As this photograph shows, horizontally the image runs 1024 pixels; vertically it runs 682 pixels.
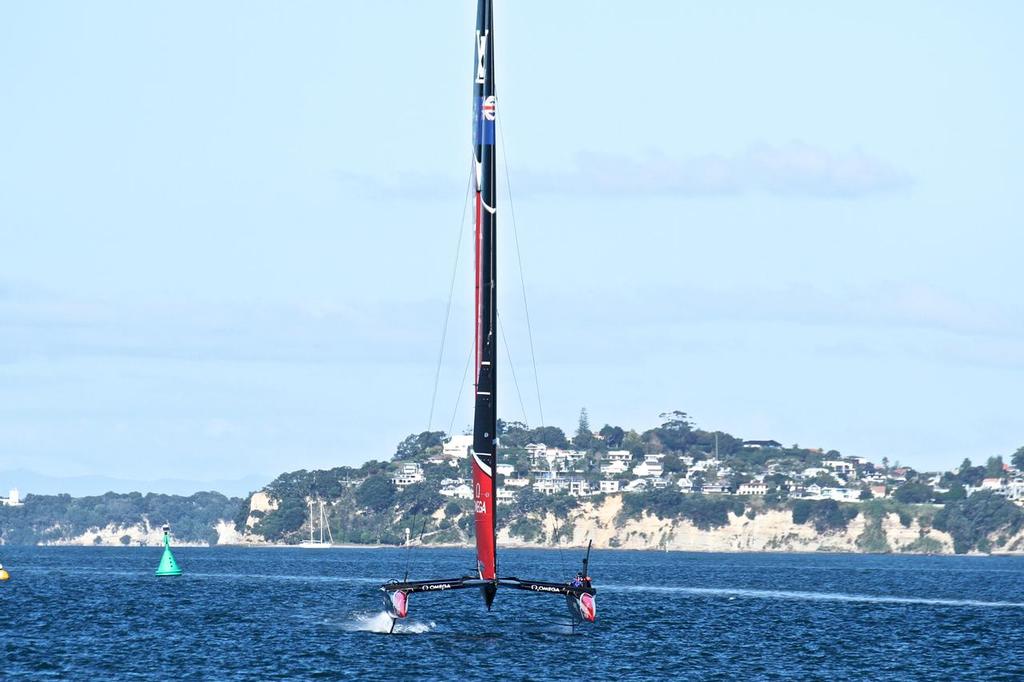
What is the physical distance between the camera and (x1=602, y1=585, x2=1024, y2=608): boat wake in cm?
11219

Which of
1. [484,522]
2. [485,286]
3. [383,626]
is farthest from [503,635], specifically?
[485,286]

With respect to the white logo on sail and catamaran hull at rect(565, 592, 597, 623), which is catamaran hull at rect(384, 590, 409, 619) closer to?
catamaran hull at rect(565, 592, 597, 623)

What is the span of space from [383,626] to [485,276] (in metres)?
20.0

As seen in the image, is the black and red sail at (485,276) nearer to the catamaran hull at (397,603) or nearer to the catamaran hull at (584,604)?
the catamaran hull at (397,603)

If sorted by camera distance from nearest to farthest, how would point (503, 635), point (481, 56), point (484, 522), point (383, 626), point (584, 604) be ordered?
point (484, 522) → point (481, 56) → point (584, 604) → point (503, 635) → point (383, 626)

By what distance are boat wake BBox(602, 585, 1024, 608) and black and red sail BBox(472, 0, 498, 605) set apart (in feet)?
166

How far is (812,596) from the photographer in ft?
394

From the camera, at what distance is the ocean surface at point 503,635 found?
207 feet

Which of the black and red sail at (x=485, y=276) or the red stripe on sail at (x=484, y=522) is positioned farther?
the black and red sail at (x=485, y=276)

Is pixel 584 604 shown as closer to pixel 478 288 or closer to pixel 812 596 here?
pixel 478 288

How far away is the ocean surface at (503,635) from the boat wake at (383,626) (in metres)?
0.17

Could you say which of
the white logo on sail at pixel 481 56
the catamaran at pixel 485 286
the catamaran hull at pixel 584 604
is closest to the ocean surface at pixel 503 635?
the catamaran hull at pixel 584 604

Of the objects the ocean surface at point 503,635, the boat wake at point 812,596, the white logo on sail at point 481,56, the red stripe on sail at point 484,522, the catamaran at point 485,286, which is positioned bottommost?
the ocean surface at point 503,635

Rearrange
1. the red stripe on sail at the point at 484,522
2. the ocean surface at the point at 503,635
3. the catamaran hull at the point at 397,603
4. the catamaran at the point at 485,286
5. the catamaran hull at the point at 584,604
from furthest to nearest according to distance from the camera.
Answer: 1. the catamaran hull at the point at 584,604
2. the catamaran hull at the point at 397,603
3. the catamaran at the point at 485,286
4. the red stripe on sail at the point at 484,522
5. the ocean surface at the point at 503,635
